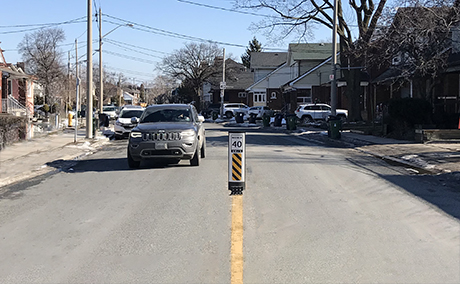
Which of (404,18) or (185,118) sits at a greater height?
(404,18)

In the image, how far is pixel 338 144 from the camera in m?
21.2

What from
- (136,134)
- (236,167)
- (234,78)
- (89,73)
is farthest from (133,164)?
(234,78)

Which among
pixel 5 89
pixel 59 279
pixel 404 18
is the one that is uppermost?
pixel 404 18

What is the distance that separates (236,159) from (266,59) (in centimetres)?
6799

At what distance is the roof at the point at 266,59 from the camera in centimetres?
7425

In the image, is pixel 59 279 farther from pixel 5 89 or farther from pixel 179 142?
pixel 5 89

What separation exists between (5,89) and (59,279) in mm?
28100

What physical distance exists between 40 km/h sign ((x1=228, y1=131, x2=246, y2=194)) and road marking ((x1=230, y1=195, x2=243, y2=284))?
387 mm

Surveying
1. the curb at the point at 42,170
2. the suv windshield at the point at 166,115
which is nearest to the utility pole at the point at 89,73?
the curb at the point at 42,170

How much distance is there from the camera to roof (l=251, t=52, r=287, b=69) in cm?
7425

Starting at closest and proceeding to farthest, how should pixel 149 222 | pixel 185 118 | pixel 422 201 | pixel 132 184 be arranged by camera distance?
pixel 149 222 → pixel 422 201 → pixel 132 184 → pixel 185 118

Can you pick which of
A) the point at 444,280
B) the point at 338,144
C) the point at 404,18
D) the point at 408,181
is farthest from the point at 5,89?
the point at 444,280

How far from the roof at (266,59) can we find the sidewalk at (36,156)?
52.3 meters

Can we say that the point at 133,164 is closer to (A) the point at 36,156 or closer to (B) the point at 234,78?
(A) the point at 36,156
